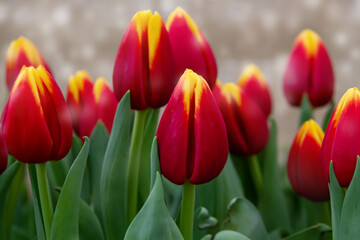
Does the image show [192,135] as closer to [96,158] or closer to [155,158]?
[155,158]

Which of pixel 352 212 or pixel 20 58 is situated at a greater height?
pixel 20 58

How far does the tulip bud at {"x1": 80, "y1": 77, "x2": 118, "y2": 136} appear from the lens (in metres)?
0.44

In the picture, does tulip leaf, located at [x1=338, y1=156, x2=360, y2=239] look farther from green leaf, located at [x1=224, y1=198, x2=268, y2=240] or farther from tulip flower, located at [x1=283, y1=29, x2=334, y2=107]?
Answer: tulip flower, located at [x1=283, y1=29, x2=334, y2=107]

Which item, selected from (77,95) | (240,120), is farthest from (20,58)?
(240,120)

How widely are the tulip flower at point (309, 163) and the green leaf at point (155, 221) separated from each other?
14cm

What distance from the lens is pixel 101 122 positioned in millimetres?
424

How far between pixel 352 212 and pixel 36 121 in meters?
0.18

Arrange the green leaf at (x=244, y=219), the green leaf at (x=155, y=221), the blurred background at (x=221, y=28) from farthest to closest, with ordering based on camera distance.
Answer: the blurred background at (x=221, y=28)
the green leaf at (x=244, y=219)
the green leaf at (x=155, y=221)

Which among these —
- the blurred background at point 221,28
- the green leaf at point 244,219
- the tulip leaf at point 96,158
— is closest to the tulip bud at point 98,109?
the tulip leaf at point 96,158

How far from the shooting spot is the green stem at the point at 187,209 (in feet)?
1.07

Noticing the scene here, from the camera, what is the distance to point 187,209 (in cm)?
33

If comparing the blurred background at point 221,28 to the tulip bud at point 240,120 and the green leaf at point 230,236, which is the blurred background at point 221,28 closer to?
the tulip bud at point 240,120

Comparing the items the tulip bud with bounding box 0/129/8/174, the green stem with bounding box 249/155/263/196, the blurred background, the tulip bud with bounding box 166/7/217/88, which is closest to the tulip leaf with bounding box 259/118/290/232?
the green stem with bounding box 249/155/263/196

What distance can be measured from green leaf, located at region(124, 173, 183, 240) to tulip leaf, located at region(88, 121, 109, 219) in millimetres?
120
